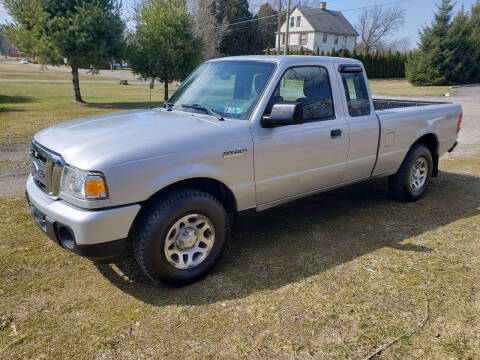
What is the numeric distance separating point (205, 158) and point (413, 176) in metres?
3.66

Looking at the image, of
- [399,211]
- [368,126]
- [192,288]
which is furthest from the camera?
[399,211]

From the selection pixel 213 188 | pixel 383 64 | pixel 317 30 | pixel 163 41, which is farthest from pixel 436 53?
pixel 213 188

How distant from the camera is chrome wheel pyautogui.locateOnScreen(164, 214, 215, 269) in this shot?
330 centimetres

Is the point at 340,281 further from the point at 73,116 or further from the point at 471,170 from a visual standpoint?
the point at 73,116

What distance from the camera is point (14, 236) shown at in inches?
168

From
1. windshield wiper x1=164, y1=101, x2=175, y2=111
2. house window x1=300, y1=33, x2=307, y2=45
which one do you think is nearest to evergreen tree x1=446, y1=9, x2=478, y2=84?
house window x1=300, y1=33, x2=307, y2=45

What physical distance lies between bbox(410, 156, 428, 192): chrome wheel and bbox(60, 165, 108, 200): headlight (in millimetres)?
4357

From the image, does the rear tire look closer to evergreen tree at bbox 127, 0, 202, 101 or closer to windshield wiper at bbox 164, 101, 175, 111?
windshield wiper at bbox 164, 101, 175, 111

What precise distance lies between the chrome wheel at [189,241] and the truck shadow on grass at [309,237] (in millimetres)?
240

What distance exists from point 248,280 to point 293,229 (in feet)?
4.34

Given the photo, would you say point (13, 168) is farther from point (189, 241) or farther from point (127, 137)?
point (189, 241)

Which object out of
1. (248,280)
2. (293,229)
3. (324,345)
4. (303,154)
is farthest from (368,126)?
(324,345)

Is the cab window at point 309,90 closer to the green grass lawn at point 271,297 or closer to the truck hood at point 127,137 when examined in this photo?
the truck hood at point 127,137

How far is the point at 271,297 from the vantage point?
3316mm
